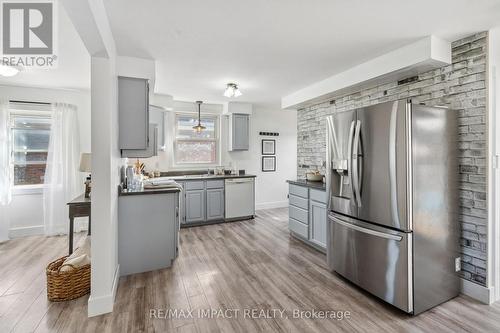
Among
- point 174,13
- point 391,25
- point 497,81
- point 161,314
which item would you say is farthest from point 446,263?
point 174,13

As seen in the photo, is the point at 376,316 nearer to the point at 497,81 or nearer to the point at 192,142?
the point at 497,81

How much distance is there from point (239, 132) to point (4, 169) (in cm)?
414

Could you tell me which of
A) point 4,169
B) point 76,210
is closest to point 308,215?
point 76,210

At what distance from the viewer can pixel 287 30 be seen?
233cm

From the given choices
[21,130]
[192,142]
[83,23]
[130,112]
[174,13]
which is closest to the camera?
[83,23]

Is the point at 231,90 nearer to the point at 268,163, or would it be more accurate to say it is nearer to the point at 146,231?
the point at 146,231

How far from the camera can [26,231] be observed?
13.7 ft

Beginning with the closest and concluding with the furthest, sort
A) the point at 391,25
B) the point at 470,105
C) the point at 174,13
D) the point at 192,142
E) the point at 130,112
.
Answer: the point at 174,13 → the point at 391,25 → the point at 470,105 → the point at 130,112 → the point at 192,142

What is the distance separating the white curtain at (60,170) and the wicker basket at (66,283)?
7.53ft

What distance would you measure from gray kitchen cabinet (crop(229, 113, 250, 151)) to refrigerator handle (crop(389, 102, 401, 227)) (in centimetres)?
375

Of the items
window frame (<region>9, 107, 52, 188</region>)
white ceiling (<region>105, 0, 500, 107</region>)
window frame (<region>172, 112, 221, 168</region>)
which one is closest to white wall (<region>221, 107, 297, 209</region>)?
window frame (<region>172, 112, 221, 168</region>)

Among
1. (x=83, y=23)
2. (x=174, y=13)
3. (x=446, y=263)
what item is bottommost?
(x=446, y=263)

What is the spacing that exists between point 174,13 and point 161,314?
257cm

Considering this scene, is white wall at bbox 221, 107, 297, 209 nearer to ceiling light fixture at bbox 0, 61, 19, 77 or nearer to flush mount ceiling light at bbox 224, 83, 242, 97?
flush mount ceiling light at bbox 224, 83, 242, 97
